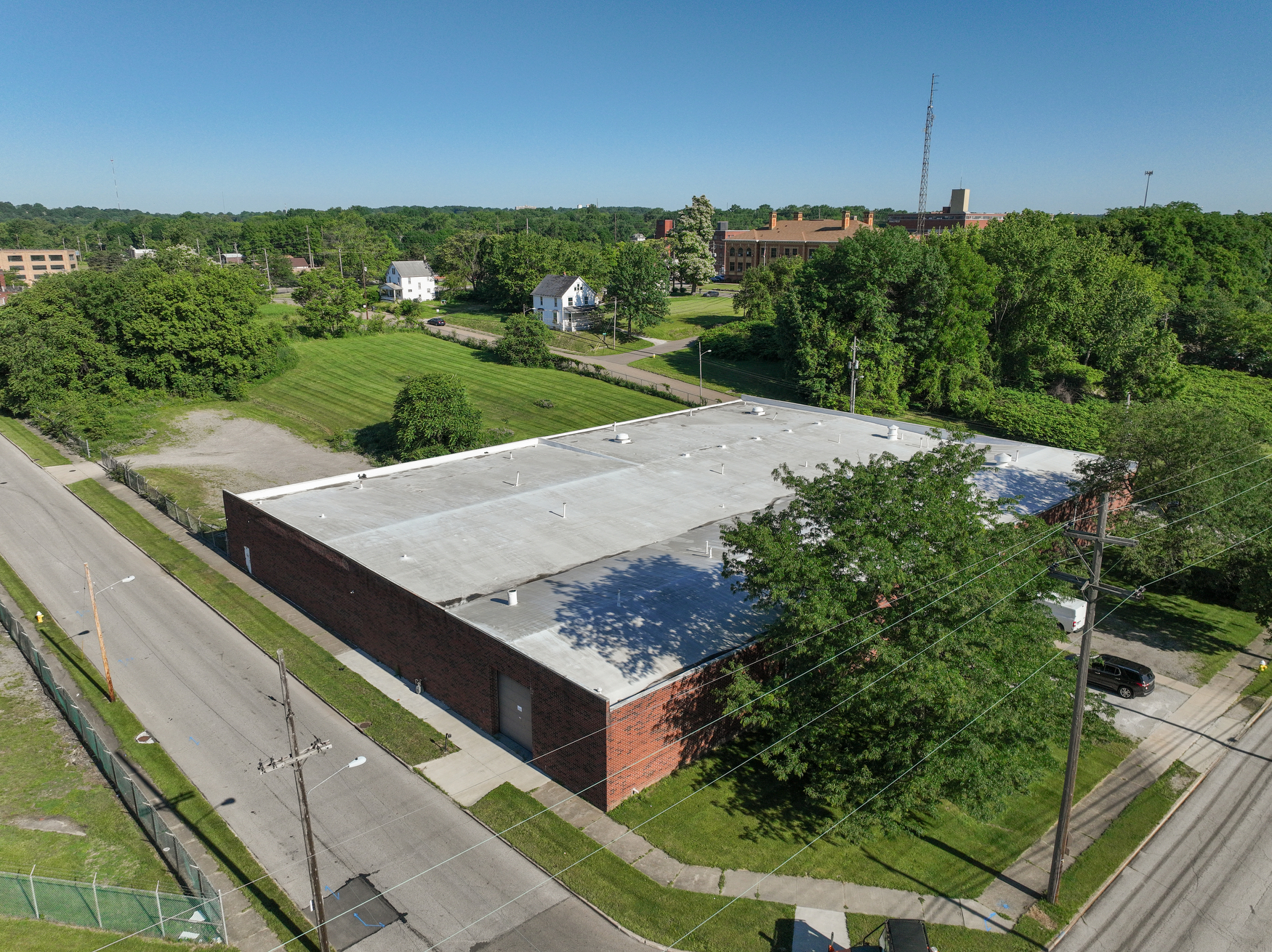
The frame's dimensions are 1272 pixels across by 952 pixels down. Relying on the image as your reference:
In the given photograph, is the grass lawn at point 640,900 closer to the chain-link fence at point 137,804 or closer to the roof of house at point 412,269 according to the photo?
the chain-link fence at point 137,804

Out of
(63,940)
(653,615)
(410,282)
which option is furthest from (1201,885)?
(410,282)

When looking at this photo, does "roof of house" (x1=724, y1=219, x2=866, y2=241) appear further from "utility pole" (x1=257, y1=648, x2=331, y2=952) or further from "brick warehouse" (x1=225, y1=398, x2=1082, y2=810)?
"utility pole" (x1=257, y1=648, x2=331, y2=952)

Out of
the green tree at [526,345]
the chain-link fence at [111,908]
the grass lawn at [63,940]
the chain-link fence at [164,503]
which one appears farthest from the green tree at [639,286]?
the grass lawn at [63,940]

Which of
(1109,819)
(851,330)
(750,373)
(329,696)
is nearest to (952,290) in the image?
(851,330)

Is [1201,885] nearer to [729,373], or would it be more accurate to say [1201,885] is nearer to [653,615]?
[653,615]

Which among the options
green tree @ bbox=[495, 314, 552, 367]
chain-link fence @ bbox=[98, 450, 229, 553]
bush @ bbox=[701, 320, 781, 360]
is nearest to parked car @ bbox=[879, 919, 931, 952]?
chain-link fence @ bbox=[98, 450, 229, 553]

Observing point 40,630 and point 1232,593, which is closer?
point 40,630

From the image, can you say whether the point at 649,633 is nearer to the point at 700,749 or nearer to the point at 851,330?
the point at 700,749
